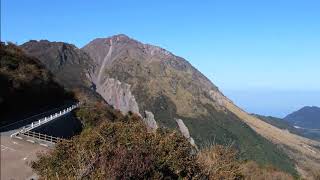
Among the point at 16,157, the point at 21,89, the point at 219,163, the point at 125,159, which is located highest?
the point at 21,89

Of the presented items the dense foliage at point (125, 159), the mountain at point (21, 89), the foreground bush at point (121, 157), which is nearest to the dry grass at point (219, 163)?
the dense foliage at point (125, 159)

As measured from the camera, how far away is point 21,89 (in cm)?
6738

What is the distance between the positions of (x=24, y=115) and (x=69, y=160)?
40.1 metres

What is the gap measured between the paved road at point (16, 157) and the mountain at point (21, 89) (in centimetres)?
1007

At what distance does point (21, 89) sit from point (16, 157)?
84.0 ft

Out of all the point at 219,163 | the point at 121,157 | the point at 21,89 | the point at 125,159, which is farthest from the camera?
the point at 21,89

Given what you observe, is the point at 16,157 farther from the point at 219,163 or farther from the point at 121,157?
the point at 121,157

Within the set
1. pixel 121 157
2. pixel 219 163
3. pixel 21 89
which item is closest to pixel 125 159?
pixel 121 157

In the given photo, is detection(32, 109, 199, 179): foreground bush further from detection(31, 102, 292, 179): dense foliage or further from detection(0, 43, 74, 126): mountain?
detection(0, 43, 74, 126): mountain

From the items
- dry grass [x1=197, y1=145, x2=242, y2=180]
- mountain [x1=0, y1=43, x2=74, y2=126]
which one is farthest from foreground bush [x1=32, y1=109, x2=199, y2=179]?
mountain [x1=0, y1=43, x2=74, y2=126]

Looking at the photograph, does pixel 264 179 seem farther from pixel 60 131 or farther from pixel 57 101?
pixel 57 101

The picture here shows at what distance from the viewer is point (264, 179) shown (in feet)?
228

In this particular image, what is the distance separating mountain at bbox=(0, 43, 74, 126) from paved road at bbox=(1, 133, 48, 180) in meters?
10.1

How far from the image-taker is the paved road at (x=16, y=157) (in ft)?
123
